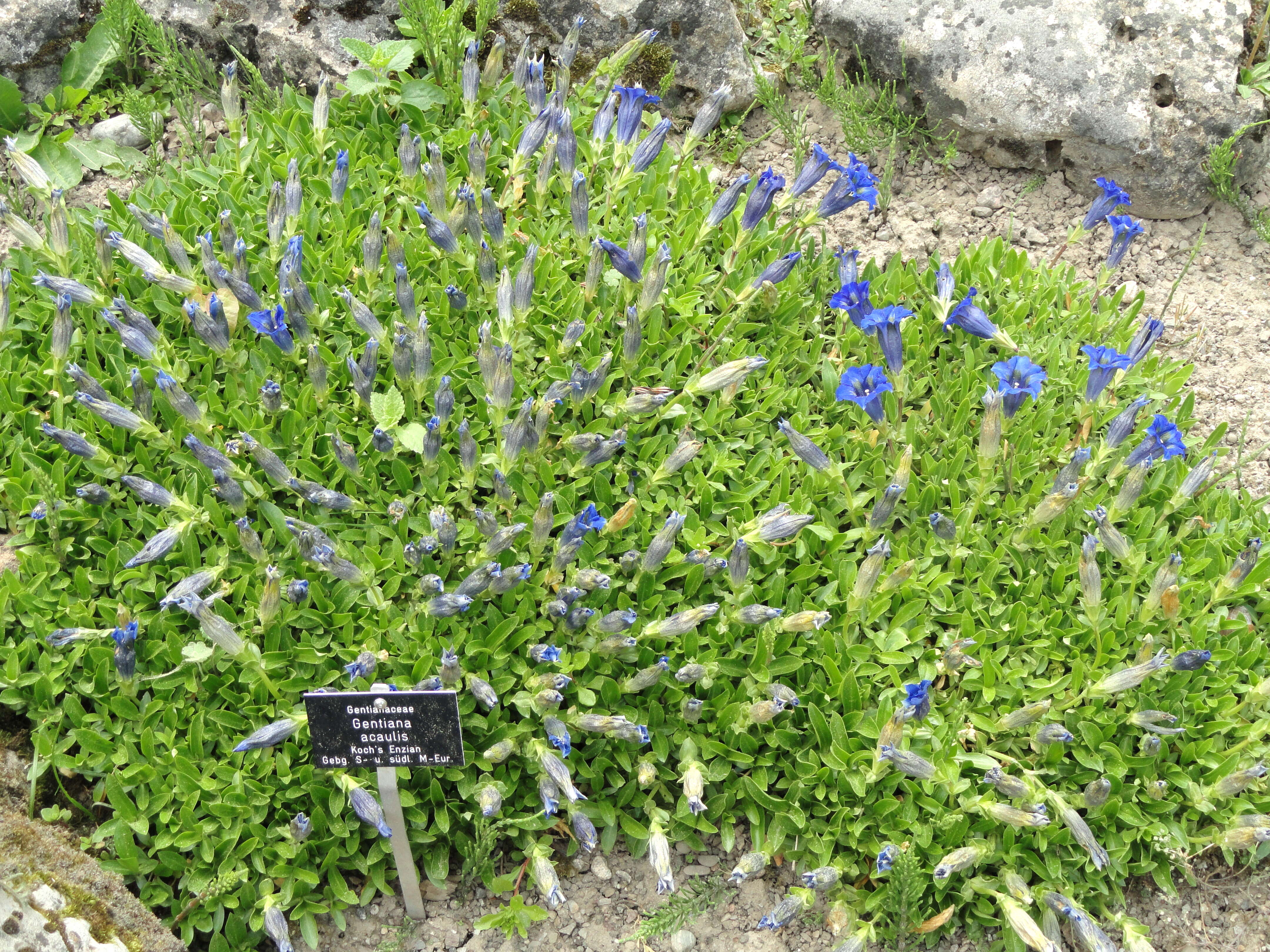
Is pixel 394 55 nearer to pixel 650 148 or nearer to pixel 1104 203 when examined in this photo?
pixel 650 148

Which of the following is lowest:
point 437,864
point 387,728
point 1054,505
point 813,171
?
point 437,864

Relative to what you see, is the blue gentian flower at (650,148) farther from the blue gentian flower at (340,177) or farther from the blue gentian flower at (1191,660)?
A: the blue gentian flower at (1191,660)

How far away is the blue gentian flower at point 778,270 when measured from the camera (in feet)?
14.4

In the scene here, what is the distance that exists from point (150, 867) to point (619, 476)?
202cm

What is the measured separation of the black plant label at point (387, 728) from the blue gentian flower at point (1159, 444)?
262cm

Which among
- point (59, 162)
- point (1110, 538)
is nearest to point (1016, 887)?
point (1110, 538)

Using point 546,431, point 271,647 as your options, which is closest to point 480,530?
point 546,431

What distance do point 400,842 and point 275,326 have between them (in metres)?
1.87

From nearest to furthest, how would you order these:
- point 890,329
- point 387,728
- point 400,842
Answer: point 387,728 → point 400,842 → point 890,329

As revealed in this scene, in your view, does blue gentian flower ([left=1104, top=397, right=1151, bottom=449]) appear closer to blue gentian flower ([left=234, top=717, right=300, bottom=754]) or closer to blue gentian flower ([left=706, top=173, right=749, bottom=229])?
blue gentian flower ([left=706, top=173, right=749, bottom=229])

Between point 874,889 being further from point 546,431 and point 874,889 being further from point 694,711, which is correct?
point 546,431

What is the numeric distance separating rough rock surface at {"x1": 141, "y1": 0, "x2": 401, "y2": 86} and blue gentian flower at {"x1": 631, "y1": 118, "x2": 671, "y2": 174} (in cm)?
171

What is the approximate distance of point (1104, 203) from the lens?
4629 millimetres

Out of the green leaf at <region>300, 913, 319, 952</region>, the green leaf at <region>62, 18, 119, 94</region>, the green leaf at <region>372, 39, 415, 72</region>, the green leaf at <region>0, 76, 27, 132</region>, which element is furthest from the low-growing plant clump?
the green leaf at <region>62, 18, 119, 94</region>
